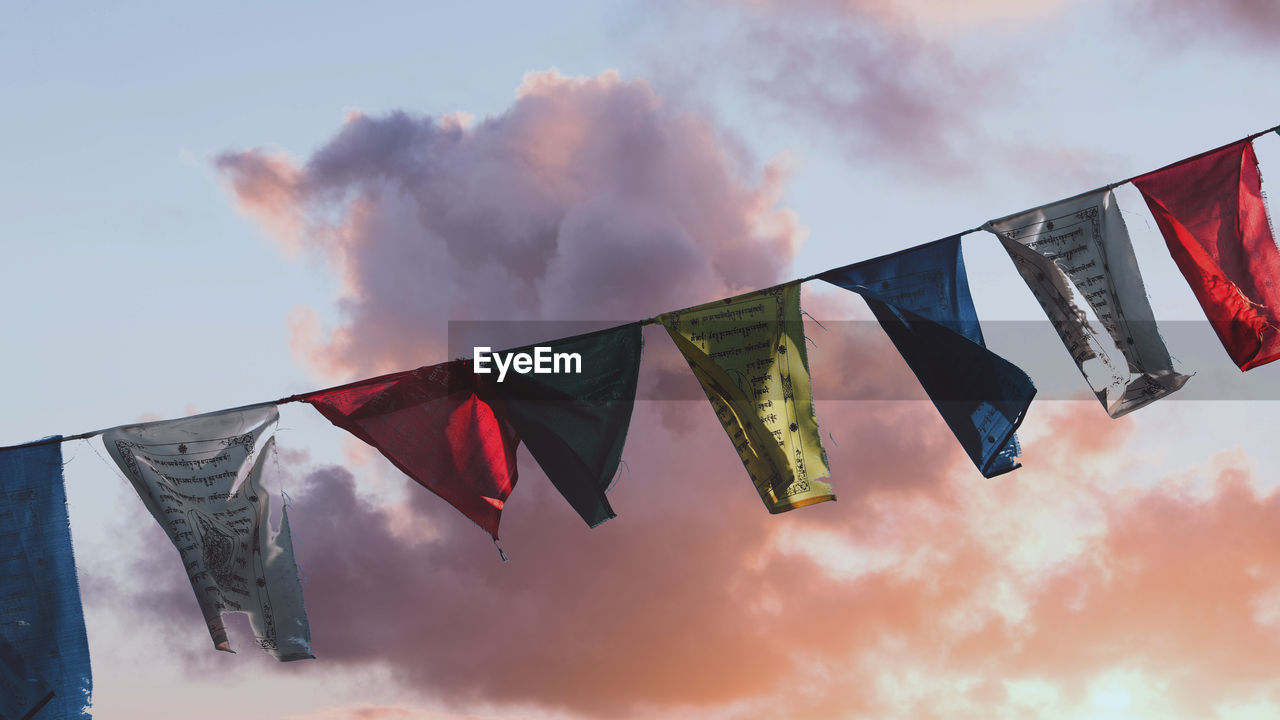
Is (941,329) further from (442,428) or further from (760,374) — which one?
(442,428)

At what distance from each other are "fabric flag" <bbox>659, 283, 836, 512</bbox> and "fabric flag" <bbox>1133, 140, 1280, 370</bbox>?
235 centimetres

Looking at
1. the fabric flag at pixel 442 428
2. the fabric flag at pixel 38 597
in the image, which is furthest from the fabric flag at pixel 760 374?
the fabric flag at pixel 38 597

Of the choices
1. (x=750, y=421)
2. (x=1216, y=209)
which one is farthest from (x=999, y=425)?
(x=1216, y=209)

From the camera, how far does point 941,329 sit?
6.52m

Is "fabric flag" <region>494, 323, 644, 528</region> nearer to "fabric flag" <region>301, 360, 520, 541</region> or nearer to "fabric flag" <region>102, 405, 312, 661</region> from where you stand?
"fabric flag" <region>301, 360, 520, 541</region>

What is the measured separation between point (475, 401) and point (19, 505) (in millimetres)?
2884

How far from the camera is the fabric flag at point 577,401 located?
6758 mm

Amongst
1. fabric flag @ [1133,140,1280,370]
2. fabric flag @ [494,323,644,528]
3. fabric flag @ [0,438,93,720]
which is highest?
fabric flag @ [1133,140,1280,370]

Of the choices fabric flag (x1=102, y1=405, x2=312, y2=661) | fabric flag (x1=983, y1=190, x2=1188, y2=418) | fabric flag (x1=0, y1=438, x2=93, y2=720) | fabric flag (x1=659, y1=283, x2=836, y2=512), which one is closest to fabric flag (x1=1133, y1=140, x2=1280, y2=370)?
fabric flag (x1=983, y1=190, x2=1188, y2=418)

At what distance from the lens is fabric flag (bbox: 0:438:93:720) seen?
6.52m

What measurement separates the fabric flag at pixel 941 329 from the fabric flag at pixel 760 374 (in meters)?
0.44

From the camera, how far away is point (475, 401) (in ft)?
22.8

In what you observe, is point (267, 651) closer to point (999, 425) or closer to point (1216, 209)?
point (999, 425)

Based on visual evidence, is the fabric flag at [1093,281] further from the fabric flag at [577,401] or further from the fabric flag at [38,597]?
the fabric flag at [38,597]
